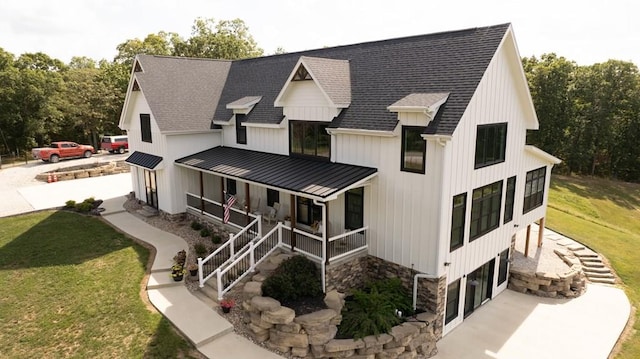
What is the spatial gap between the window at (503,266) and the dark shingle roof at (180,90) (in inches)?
649

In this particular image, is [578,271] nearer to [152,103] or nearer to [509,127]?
[509,127]

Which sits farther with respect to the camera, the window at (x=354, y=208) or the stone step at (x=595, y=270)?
the stone step at (x=595, y=270)

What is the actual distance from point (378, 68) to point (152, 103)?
498 inches

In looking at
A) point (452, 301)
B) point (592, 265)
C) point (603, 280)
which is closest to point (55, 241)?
point (452, 301)

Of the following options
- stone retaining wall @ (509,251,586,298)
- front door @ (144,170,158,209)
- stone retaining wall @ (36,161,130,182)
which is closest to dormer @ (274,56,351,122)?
front door @ (144,170,158,209)

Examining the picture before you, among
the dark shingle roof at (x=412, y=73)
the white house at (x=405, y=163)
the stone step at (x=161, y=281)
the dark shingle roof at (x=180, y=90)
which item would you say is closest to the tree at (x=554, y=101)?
the white house at (x=405, y=163)

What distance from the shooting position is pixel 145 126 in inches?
889

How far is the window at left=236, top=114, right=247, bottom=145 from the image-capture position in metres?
20.8

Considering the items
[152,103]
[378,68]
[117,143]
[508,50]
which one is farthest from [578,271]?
[117,143]

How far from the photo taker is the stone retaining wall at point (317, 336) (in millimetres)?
11383

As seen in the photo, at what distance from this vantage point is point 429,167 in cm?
1246

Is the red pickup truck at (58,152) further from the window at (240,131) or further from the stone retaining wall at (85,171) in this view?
the window at (240,131)

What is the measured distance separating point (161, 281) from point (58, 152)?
33113mm

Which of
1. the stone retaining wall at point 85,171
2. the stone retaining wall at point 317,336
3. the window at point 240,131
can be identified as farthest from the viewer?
the stone retaining wall at point 85,171
